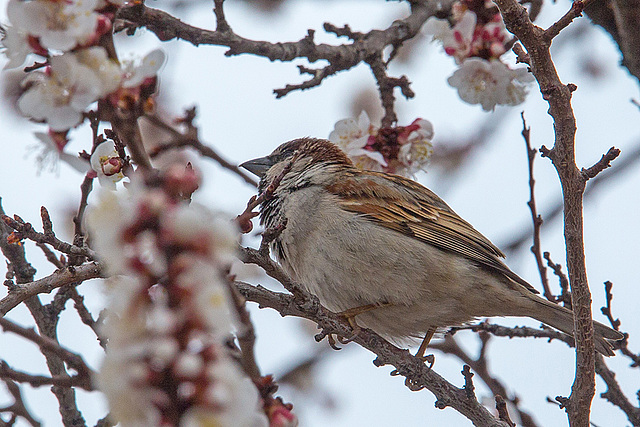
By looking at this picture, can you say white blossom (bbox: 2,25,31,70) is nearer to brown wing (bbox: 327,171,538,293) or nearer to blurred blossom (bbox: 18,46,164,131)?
blurred blossom (bbox: 18,46,164,131)

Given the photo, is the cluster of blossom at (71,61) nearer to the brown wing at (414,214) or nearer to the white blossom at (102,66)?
the white blossom at (102,66)

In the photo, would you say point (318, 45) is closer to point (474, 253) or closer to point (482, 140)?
point (474, 253)

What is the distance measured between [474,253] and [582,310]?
1317mm

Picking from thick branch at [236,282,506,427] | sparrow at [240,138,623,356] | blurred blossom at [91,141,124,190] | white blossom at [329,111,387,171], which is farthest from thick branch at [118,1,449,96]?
thick branch at [236,282,506,427]

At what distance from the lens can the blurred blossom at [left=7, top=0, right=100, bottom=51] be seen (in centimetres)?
148

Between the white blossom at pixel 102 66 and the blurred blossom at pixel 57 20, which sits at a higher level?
the blurred blossom at pixel 57 20

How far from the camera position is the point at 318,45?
4367 millimetres

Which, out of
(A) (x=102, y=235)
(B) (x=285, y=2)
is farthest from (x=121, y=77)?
(B) (x=285, y=2)

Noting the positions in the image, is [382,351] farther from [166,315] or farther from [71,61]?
[166,315]

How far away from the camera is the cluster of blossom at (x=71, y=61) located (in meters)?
1.46

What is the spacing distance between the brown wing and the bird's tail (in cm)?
19

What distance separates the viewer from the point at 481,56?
3.91 metres

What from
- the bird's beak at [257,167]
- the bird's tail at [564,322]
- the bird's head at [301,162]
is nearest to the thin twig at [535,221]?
the bird's tail at [564,322]

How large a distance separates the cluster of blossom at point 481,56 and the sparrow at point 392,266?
2.63 feet
